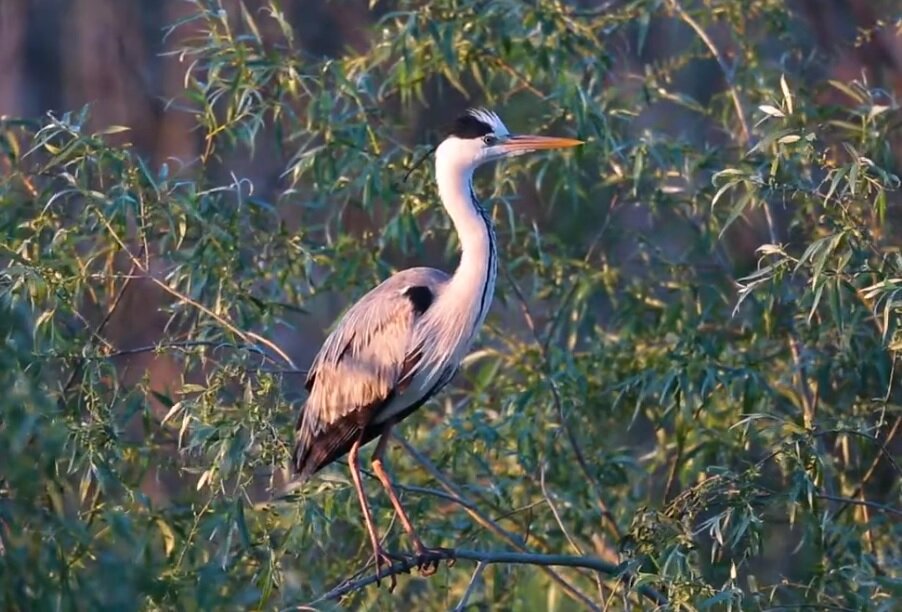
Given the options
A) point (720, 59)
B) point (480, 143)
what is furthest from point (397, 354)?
point (720, 59)

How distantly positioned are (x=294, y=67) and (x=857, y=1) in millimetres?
3207

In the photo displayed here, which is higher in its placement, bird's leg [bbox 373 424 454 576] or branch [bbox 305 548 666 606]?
branch [bbox 305 548 666 606]

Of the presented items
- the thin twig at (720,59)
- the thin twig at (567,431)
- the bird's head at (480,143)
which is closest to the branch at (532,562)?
the thin twig at (567,431)

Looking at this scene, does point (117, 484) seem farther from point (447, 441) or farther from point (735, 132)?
point (735, 132)

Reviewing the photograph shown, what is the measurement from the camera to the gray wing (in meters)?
4.02

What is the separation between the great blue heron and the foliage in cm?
12

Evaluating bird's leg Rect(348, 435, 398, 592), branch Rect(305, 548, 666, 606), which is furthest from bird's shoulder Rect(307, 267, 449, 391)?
branch Rect(305, 548, 666, 606)

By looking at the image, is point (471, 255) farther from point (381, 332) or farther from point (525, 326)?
point (525, 326)

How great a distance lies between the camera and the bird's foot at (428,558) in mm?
3914

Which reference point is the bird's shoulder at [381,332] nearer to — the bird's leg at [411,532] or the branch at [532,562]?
the bird's leg at [411,532]

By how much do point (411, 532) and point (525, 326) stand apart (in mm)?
1437

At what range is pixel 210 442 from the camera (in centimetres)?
358

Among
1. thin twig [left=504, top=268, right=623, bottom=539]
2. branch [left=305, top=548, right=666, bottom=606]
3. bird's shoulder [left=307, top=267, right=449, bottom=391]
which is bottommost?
thin twig [left=504, top=268, right=623, bottom=539]

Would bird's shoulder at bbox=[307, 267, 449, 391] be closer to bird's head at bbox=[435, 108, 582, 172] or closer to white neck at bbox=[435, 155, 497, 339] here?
white neck at bbox=[435, 155, 497, 339]
